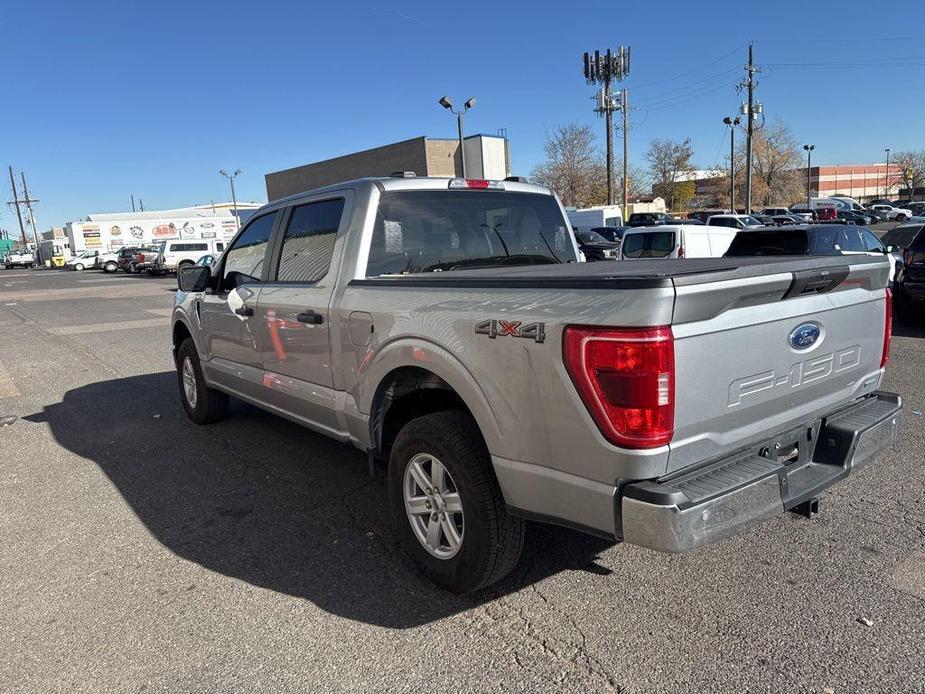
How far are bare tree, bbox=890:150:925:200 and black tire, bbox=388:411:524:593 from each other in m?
112

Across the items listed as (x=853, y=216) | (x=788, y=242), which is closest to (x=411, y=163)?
(x=853, y=216)

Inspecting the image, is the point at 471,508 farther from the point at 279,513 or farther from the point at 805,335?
the point at 279,513

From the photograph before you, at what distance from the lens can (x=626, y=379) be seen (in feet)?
7.39

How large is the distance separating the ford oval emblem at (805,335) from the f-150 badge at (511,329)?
1055mm

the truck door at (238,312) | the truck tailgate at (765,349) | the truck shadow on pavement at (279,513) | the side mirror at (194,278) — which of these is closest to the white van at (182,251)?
the truck shadow on pavement at (279,513)

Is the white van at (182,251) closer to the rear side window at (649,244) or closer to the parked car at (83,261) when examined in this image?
the parked car at (83,261)

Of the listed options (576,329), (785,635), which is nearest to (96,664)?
(576,329)

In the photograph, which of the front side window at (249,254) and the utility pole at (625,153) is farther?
the utility pole at (625,153)

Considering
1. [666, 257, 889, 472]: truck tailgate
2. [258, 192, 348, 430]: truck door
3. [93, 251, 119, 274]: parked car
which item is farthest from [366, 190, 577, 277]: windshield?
[93, 251, 119, 274]: parked car

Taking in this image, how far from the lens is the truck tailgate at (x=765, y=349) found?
233 cm

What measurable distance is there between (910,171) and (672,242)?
352 feet

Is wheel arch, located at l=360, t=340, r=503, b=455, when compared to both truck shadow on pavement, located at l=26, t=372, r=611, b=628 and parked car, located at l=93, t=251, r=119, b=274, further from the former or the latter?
parked car, located at l=93, t=251, r=119, b=274

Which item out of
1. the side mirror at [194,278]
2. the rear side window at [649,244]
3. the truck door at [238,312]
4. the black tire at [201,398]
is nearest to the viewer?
the truck door at [238,312]

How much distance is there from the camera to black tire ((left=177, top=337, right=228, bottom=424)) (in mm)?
5957
